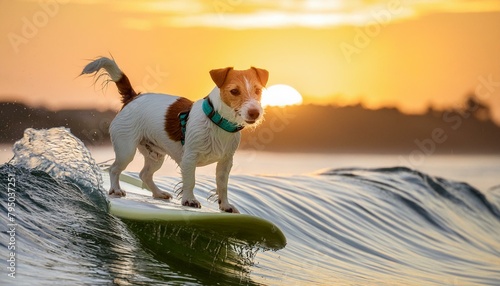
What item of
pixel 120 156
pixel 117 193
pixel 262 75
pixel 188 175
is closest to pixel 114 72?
pixel 120 156

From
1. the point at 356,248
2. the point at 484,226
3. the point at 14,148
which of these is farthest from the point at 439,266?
the point at 14,148

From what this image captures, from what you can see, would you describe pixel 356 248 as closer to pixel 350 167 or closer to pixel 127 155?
pixel 127 155

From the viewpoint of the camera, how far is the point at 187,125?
7.44 meters

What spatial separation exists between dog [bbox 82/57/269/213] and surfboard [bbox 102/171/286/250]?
0.25 metres

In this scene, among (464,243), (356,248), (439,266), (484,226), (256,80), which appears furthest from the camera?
(484,226)

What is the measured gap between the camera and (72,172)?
8.05 meters

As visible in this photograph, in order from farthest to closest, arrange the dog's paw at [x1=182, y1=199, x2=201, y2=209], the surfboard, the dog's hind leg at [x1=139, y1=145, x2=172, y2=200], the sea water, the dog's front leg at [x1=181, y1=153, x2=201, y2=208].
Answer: the dog's hind leg at [x1=139, y1=145, x2=172, y2=200], the dog's paw at [x1=182, y1=199, x2=201, y2=209], the dog's front leg at [x1=181, y1=153, x2=201, y2=208], the surfboard, the sea water

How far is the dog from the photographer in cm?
712

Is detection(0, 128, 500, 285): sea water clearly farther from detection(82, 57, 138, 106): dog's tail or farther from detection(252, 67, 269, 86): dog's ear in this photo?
detection(252, 67, 269, 86): dog's ear

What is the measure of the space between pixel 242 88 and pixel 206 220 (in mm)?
1012

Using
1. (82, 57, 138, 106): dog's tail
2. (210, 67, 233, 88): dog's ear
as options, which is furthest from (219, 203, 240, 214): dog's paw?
(82, 57, 138, 106): dog's tail

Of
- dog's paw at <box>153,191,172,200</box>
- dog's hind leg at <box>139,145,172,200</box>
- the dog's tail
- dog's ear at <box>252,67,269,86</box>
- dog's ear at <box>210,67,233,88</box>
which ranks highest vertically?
dog's ear at <box>252,67,269,86</box>

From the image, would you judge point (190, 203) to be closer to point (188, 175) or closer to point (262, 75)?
point (188, 175)

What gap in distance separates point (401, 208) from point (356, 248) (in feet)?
9.71
